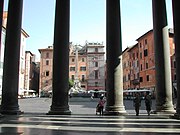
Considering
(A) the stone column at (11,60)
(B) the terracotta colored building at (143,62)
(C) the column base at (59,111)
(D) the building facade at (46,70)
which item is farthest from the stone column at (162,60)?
(D) the building facade at (46,70)

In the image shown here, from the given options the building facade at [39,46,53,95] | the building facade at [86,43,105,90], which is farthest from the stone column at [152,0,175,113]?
the building facade at [39,46,53,95]

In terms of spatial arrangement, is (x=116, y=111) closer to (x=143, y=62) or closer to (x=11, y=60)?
(x=11, y=60)

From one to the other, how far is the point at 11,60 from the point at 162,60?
39.0 feet

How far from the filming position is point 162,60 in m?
20.7

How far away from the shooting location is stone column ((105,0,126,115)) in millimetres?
19766

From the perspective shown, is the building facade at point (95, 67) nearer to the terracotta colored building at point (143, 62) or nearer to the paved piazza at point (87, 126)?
the terracotta colored building at point (143, 62)

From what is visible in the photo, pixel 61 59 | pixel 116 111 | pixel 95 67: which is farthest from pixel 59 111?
pixel 95 67

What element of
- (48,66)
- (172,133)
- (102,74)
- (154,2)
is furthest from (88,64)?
(172,133)

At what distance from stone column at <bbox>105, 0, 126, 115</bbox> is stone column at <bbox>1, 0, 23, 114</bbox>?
718 cm

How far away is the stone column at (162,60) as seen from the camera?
20391 millimetres

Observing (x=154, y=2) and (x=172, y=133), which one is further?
(x=154, y=2)

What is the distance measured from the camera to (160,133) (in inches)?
453

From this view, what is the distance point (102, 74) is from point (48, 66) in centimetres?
2583

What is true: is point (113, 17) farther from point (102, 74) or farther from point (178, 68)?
point (102, 74)
